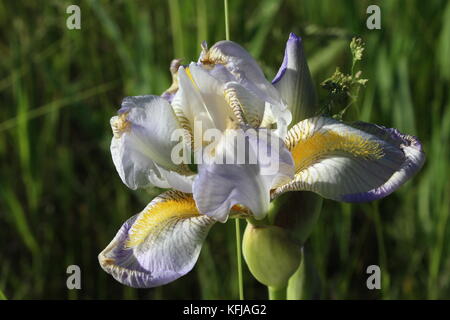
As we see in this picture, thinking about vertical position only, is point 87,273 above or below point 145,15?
below

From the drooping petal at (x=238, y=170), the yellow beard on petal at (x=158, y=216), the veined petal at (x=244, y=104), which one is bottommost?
the yellow beard on petal at (x=158, y=216)

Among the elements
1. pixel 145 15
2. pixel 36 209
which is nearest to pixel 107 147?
pixel 36 209

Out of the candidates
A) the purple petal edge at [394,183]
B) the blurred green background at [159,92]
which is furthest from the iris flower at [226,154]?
the blurred green background at [159,92]

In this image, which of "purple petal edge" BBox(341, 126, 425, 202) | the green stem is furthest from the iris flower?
the green stem

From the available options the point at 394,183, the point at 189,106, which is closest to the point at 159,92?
the point at 189,106

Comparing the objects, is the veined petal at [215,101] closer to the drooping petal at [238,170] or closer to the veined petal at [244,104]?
the veined petal at [244,104]
